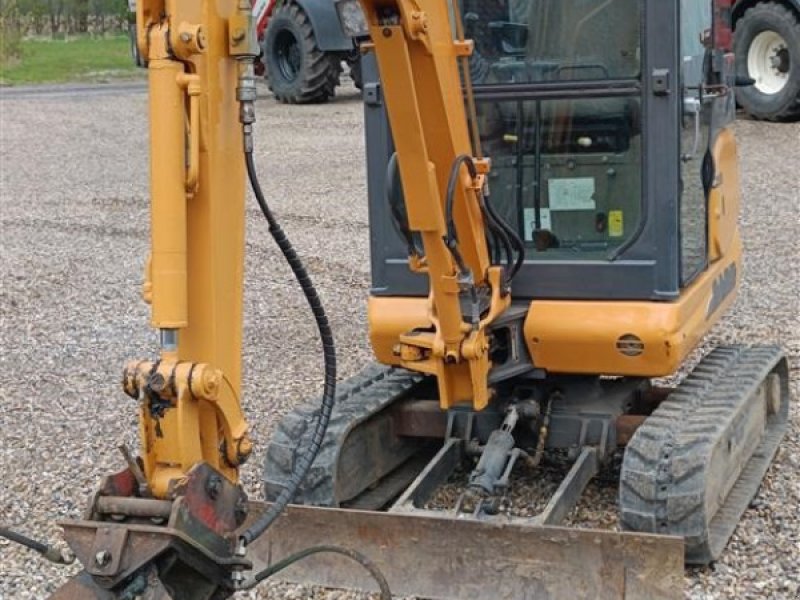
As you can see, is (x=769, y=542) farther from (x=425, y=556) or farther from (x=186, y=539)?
(x=186, y=539)

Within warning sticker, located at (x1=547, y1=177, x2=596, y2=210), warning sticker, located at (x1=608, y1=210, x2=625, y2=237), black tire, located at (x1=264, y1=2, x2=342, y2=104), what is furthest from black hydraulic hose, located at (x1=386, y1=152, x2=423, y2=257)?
black tire, located at (x1=264, y1=2, x2=342, y2=104)

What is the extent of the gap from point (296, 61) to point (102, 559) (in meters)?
16.2

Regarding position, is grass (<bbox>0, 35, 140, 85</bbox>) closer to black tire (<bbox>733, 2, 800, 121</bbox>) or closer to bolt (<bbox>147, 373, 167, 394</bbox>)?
black tire (<bbox>733, 2, 800, 121</bbox>)

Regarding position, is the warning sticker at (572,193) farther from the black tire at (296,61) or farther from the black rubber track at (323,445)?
the black tire at (296,61)

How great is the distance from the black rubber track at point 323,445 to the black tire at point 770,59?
34.6 feet

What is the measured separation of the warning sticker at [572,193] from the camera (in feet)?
16.3

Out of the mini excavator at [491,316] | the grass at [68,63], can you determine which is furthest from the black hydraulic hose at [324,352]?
the grass at [68,63]

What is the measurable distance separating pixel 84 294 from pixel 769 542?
578cm

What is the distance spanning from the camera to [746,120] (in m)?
15.5

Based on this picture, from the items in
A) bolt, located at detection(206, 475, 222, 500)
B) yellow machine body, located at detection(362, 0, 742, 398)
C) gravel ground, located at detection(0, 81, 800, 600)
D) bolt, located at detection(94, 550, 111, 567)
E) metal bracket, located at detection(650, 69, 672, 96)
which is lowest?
gravel ground, located at detection(0, 81, 800, 600)

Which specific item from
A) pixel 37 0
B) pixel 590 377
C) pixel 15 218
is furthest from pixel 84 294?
pixel 37 0

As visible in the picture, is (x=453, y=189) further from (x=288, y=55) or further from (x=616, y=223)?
(x=288, y=55)

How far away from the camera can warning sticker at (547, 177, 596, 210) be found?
4.98 meters

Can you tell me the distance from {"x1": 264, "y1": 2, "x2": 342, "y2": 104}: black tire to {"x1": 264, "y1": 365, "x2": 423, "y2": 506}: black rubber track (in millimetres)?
13522
